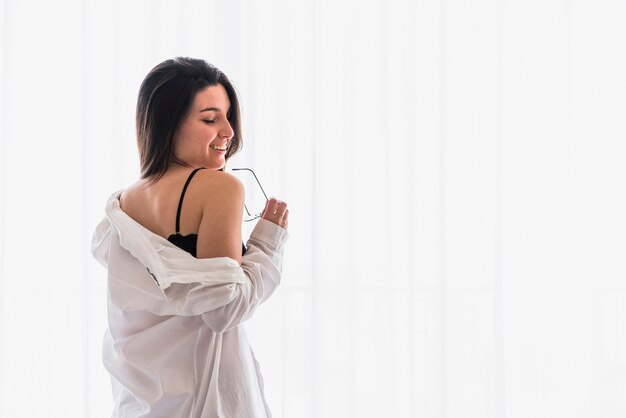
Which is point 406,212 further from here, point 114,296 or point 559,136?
point 114,296

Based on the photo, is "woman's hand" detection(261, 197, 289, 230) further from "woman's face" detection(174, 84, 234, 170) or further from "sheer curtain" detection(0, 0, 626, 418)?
"sheer curtain" detection(0, 0, 626, 418)

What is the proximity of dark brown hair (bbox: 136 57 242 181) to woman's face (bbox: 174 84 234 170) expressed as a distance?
0.01 metres

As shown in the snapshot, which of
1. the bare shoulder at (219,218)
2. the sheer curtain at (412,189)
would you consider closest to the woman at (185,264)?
the bare shoulder at (219,218)

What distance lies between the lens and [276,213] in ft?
3.90

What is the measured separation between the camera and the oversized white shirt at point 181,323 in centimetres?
104

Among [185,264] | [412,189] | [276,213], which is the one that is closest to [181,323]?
[185,264]

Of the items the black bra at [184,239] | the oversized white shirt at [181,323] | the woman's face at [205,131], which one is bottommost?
the oversized white shirt at [181,323]

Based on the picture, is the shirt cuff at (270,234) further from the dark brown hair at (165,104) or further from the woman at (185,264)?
the dark brown hair at (165,104)

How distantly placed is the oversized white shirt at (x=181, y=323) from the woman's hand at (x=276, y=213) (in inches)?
1.4

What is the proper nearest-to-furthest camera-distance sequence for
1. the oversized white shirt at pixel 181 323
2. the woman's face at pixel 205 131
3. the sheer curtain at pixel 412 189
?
the oversized white shirt at pixel 181 323, the woman's face at pixel 205 131, the sheer curtain at pixel 412 189

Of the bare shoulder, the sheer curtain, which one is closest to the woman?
the bare shoulder

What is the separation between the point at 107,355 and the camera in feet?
3.88

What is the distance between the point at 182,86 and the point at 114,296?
36cm

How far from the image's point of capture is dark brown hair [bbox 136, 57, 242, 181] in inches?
44.8
